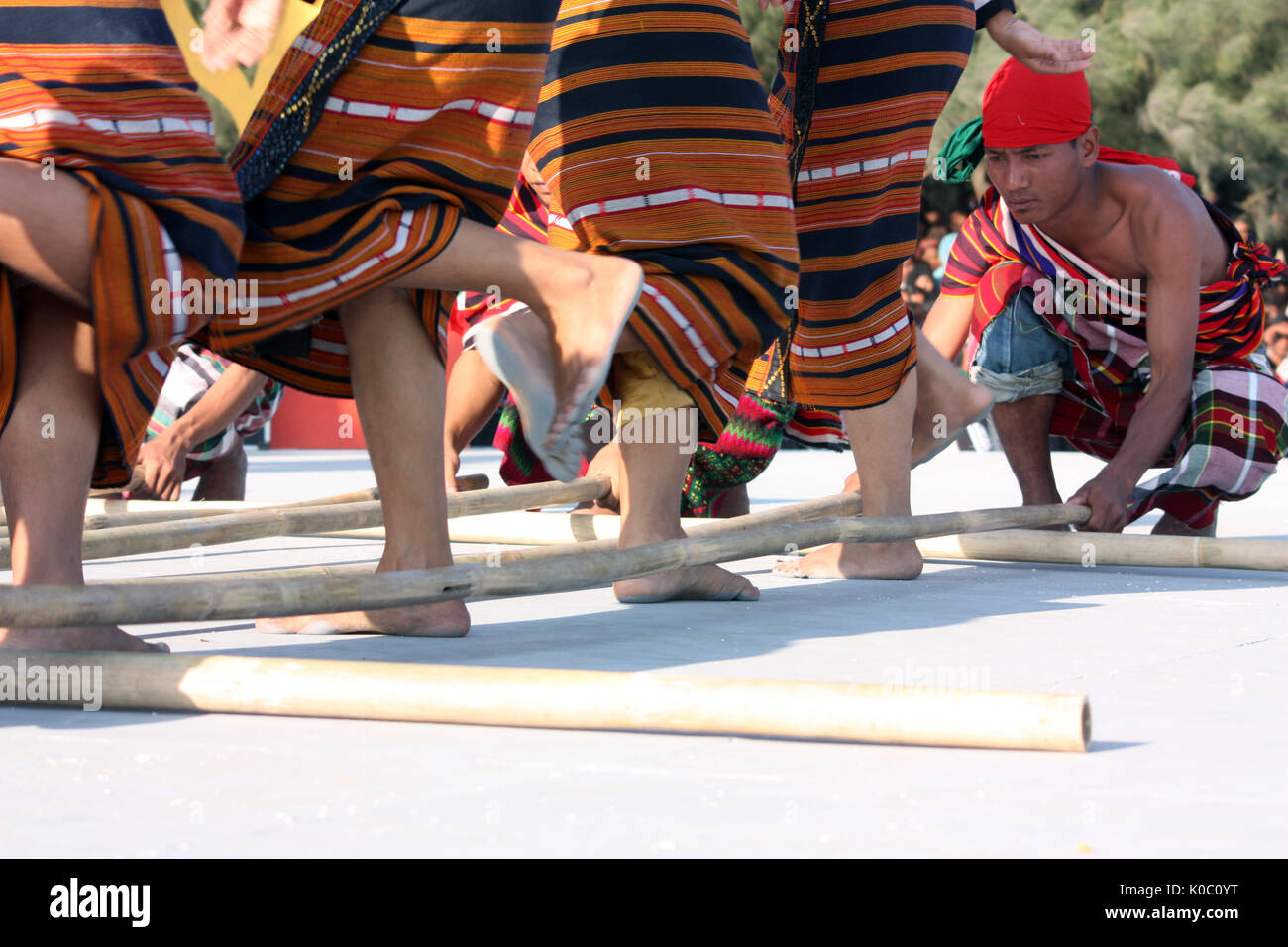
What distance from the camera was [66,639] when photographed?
2.03 m

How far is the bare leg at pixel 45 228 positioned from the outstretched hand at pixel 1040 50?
6.16ft

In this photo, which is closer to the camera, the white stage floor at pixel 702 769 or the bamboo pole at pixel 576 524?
the white stage floor at pixel 702 769

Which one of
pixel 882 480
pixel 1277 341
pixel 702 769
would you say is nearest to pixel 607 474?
pixel 882 480

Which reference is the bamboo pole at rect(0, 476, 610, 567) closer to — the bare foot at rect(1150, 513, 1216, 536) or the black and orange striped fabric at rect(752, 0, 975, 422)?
the black and orange striped fabric at rect(752, 0, 975, 422)

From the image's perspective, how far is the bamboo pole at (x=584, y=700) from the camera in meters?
1.65

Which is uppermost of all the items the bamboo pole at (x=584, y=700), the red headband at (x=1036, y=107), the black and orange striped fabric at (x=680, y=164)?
the red headband at (x=1036, y=107)

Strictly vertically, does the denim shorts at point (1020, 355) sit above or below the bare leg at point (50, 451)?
above

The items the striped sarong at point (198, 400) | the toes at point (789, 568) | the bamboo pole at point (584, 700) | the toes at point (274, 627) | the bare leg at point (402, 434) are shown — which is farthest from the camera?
the striped sarong at point (198, 400)

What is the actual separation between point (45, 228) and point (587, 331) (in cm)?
71

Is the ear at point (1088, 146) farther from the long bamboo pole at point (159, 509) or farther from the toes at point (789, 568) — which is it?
the long bamboo pole at point (159, 509)

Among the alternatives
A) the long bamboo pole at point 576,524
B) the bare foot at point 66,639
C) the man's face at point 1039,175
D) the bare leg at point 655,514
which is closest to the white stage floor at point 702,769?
the bare foot at point 66,639

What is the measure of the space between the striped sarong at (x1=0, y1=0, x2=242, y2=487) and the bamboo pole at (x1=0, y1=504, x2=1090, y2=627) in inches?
13.0

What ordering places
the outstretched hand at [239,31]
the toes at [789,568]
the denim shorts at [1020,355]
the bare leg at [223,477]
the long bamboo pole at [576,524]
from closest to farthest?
the outstretched hand at [239,31]
the long bamboo pole at [576,524]
the toes at [789,568]
the denim shorts at [1020,355]
the bare leg at [223,477]
